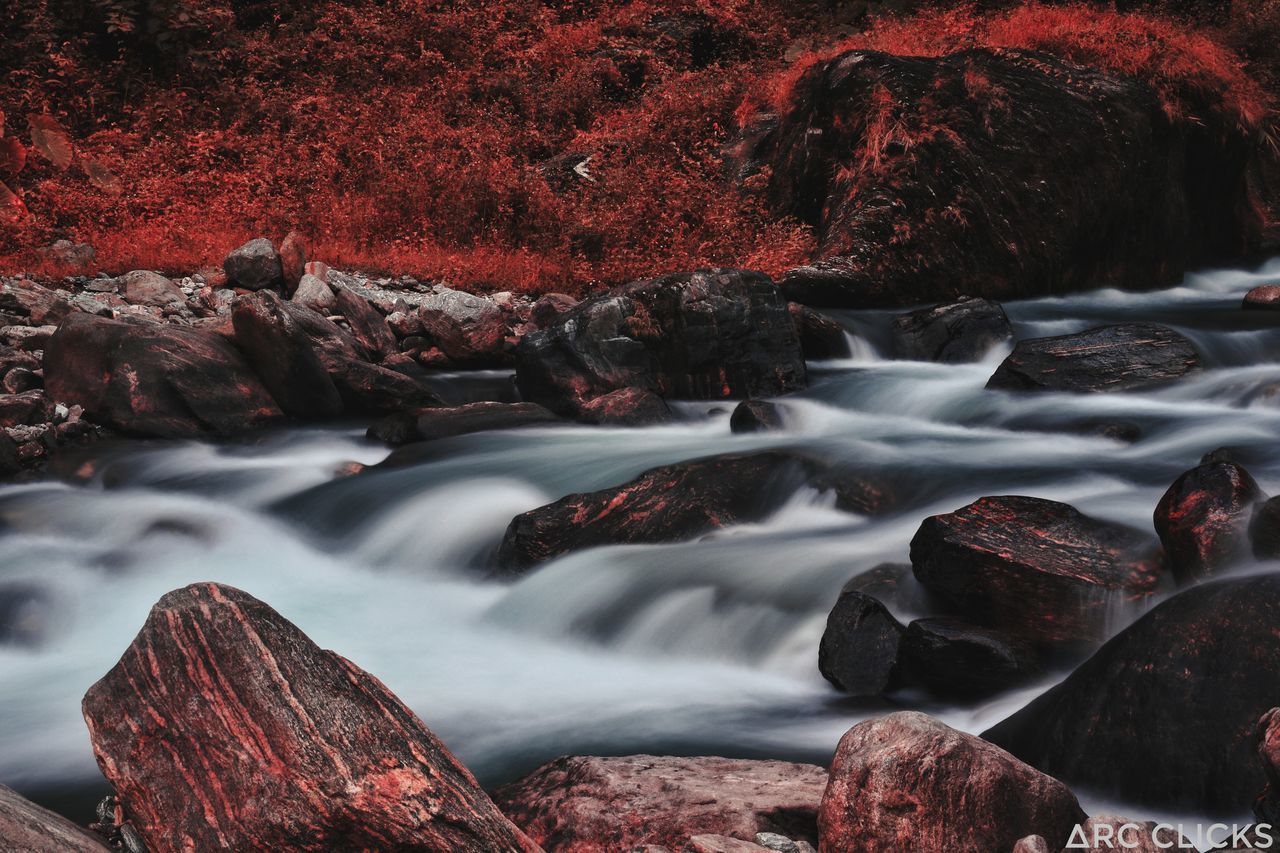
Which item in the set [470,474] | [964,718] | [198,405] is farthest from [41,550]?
[964,718]

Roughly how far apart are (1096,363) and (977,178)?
3893mm

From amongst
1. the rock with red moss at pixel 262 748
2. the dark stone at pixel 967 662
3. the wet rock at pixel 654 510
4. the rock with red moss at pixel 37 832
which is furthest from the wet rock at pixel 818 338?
the rock with red moss at pixel 37 832

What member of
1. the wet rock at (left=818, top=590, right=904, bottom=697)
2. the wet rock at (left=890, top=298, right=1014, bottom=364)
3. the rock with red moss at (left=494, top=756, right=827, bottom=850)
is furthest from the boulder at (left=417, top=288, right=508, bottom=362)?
the rock with red moss at (left=494, top=756, right=827, bottom=850)

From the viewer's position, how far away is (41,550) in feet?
20.5

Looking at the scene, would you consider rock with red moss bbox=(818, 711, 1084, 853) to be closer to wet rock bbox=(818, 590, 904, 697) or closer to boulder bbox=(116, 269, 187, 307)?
wet rock bbox=(818, 590, 904, 697)

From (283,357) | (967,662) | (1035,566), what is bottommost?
(967,662)

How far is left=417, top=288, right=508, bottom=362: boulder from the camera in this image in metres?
9.55

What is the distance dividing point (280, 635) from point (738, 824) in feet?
4.43

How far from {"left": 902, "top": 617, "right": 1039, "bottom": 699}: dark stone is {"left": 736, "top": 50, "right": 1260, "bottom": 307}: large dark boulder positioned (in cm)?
657

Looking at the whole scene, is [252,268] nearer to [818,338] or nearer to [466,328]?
[466,328]

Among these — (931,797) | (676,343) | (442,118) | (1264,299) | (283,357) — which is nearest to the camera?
(931,797)

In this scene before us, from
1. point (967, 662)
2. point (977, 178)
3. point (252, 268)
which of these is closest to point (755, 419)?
point (967, 662)

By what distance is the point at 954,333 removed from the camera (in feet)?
31.2

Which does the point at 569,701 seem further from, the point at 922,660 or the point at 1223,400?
the point at 1223,400
